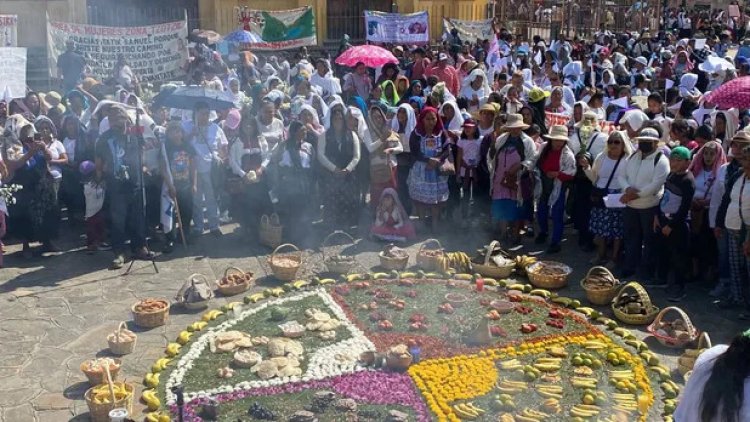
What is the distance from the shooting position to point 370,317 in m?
8.72

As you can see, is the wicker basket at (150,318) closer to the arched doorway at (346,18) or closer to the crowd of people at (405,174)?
the crowd of people at (405,174)

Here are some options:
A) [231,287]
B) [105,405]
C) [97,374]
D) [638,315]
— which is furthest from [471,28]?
[105,405]

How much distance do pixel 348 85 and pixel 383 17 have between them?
17.0 ft

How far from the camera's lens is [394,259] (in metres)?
10.1

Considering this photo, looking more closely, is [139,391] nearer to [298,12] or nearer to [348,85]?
[348,85]

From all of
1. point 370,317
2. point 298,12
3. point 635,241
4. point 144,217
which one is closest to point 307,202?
point 144,217

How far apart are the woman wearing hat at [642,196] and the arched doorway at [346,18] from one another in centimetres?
1879

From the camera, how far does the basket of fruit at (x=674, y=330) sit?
25.8ft

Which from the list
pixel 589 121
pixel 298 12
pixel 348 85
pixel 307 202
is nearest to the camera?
pixel 589 121

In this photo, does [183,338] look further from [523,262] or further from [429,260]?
[523,262]

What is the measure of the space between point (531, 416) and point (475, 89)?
984 cm

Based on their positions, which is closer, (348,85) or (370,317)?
(370,317)

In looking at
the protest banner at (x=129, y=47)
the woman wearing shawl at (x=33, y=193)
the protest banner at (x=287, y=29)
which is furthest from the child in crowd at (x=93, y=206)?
the protest banner at (x=287, y=29)

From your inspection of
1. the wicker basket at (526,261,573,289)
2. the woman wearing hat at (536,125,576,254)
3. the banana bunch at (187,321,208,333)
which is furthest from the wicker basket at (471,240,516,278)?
the banana bunch at (187,321,208,333)
